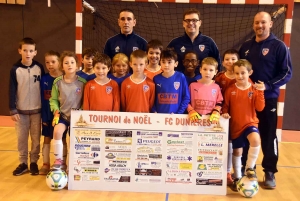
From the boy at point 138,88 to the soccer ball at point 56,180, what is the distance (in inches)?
39.0

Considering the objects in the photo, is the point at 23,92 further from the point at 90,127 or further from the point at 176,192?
the point at 176,192

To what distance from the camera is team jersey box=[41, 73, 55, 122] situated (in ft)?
12.9

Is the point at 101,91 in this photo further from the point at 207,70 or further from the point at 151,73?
the point at 207,70

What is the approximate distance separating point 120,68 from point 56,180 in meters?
1.39

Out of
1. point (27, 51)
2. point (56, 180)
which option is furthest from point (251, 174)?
point (27, 51)

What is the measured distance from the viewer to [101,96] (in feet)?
11.7

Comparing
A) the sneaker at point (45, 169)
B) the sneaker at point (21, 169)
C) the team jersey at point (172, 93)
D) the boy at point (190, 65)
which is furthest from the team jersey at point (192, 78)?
the sneaker at point (21, 169)

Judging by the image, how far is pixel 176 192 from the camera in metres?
3.49

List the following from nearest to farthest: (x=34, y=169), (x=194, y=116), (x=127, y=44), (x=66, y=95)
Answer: (x=194, y=116), (x=66, y=95), (x=34, y=169), (x=127, y=44)

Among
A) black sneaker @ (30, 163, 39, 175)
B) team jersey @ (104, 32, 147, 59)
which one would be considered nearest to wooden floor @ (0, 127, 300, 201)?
black sneaker @ (30, 163, 39, 175)

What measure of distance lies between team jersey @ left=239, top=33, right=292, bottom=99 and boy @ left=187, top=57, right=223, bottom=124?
1.83 ft

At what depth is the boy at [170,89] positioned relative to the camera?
3516mm

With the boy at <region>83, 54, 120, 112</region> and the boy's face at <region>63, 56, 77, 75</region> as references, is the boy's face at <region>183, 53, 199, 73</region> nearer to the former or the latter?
the boy at <region>83, 54, 120, 112</region>

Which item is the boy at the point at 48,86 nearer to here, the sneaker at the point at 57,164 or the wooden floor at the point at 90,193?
the sneaker at the point at 57,164
